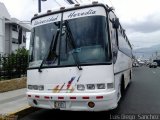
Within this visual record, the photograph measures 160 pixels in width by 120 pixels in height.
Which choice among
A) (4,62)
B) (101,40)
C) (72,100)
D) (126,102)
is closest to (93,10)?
(101,40)

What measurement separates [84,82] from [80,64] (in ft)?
1.59

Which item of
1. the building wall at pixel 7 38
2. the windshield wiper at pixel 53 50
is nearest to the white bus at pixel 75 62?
the windshield wiper at pixel 53 50

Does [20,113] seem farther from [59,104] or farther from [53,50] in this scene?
[53,50]

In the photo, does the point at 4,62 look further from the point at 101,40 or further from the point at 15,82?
the point at 101,40

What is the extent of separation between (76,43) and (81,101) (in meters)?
1.57

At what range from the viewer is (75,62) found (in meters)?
7.92

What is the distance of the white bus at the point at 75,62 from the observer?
766 centimetres

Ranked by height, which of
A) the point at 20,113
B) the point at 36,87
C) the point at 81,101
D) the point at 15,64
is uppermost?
the point at 15,64

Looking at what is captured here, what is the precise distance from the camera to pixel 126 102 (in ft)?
39.1

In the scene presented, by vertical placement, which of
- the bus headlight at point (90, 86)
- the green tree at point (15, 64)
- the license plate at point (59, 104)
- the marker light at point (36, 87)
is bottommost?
the license plate at point (59, 104)

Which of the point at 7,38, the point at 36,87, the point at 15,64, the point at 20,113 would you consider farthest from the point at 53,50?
the point at 7,38

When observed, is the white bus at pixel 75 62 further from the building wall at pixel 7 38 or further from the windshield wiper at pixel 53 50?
the building wall at pixel 7 38

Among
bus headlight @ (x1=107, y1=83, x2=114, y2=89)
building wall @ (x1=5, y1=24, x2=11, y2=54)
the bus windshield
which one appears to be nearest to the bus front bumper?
bus headlight @ (x1=107, y1=83, x2=114, y2=89)

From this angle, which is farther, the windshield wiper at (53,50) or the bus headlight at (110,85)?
the windshield wiper at (53,50)
